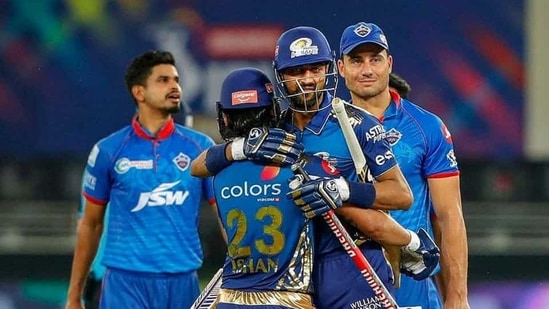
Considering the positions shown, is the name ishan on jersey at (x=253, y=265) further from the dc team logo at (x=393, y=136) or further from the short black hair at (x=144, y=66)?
the short black hair at (x=144, y=66)

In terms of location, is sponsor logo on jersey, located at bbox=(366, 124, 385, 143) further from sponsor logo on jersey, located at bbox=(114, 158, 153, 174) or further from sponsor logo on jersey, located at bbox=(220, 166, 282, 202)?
sponsor logo on jersey, located at bbox=(114, 158, 153, 174)

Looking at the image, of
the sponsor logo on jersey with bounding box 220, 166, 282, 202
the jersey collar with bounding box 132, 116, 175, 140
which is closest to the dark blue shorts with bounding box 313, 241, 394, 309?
the sponsor logo on jersey with bounding box 220, 166, 282, 202

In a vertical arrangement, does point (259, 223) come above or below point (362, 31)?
below

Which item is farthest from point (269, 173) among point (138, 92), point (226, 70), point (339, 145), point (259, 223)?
point (226, 70)

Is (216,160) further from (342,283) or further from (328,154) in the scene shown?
(342,283)

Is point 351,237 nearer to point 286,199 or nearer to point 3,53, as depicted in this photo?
point 286,199

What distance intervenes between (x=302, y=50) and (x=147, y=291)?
2.35m

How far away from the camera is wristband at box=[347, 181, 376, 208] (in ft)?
18.2

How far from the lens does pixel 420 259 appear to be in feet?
19.5

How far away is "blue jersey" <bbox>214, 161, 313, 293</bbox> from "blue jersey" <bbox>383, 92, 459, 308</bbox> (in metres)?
Result: 1.04

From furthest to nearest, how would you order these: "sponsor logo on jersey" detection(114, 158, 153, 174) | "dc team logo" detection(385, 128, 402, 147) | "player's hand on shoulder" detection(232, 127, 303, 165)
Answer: "sponsor logo on jersey" detection(114, 158, 153, 174) → "dc team logo" detection(385, 128, 402, 147) → "player's hand on shoulder" detection(232, 127, 303, 165)

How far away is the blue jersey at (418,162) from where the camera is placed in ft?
21.7

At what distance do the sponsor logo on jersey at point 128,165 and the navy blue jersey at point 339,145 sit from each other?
208 cm

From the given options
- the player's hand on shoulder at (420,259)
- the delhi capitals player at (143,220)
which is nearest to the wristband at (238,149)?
the player's hand on shoulder at (420,259)
